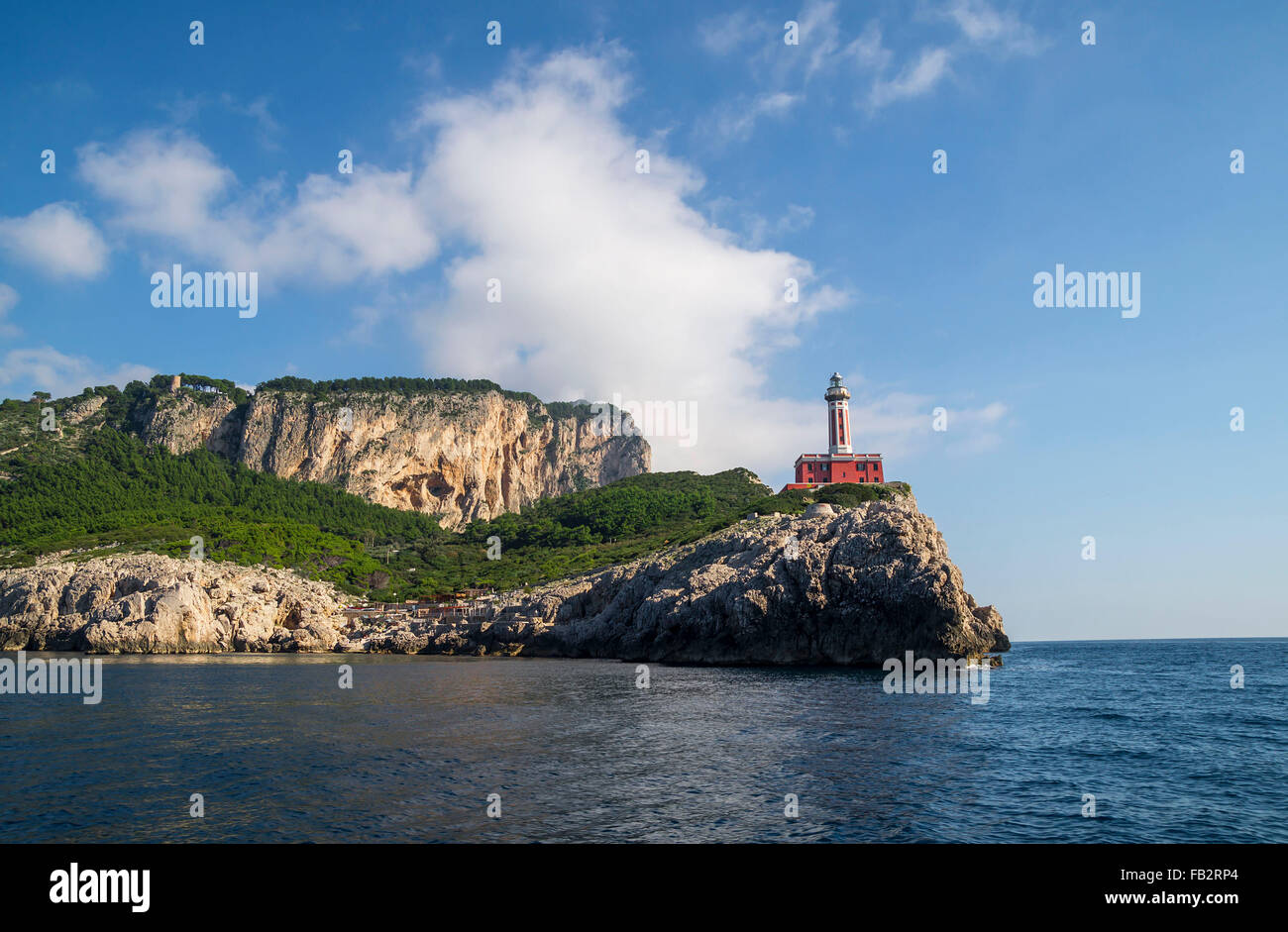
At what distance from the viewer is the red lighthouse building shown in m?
109

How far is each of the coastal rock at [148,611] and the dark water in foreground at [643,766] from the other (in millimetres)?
42535

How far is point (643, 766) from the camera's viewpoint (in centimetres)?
2045

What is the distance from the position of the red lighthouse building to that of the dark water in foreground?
7011 cm

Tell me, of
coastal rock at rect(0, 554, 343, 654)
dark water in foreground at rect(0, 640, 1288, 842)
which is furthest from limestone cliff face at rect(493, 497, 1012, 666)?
coastal rock at rect(0, 554, 343, 654)

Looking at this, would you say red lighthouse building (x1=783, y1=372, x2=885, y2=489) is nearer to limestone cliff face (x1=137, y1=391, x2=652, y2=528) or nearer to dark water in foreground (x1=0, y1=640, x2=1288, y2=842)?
dark water in foreground (x1=0, y1=640, x2=1288, y2=842)

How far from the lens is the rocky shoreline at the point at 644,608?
5462 cm

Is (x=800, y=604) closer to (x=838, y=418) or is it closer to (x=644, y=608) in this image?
(x=644, y=608)

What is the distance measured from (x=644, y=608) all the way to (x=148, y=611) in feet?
177

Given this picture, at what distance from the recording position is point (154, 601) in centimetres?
7562

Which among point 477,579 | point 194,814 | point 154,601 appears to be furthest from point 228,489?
point 194,814
